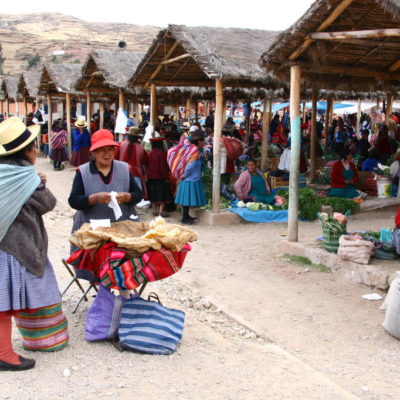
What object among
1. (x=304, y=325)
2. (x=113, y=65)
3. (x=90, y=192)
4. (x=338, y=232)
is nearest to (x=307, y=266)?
(x=338, y=232)

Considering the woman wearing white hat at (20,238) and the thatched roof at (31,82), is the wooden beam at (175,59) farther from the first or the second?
the thatched roof at (31,82)

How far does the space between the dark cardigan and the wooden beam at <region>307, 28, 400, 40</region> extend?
450cm

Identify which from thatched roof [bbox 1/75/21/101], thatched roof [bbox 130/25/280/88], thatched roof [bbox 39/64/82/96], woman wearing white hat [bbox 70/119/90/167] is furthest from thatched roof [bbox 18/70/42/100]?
thatched roof [bbox 130/25/280/88]

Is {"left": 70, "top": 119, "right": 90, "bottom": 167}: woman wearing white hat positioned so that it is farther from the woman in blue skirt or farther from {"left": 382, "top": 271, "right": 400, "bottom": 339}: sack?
{"left": 382, "top": 271, "right": 400, "bottom": 339}: sack

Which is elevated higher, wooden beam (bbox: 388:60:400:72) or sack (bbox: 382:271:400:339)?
wooden beam (bbox: 388:60:400:72)

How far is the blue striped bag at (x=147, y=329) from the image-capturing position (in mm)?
4062

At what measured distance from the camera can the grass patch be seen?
7.14 m

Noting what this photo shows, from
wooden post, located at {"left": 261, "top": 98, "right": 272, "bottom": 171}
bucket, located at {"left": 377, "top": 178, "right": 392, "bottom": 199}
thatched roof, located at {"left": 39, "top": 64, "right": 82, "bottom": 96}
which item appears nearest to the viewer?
bucket, located at {"left": 377, "top": 178, "right": 392, "bottom": 199}

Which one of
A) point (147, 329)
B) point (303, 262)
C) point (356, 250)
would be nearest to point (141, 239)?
point (147, 329)

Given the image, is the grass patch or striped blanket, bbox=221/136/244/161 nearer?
the grass patch

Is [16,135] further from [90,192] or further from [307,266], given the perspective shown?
[307,266]

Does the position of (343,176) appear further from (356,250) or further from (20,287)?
(20,287)

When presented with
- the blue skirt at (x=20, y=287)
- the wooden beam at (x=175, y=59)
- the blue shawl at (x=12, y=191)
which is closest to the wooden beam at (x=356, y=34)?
the wooden beam at (x=175, y=59)

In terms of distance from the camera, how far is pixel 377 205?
11.1 metres
